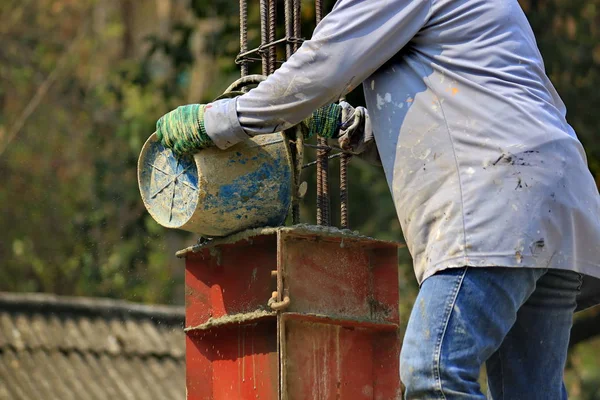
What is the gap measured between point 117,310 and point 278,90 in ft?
24.9

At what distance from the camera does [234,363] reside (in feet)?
14.2

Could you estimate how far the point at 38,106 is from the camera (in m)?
16.5

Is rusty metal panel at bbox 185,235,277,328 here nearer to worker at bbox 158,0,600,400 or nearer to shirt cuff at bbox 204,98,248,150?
shirt cuff at bbox 204,98,248,150

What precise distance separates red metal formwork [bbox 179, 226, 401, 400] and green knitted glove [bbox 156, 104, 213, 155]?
365 millimetres

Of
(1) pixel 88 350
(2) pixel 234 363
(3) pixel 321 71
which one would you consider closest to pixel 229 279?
(2) pixel 234 363

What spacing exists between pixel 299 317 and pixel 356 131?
702 millimetres

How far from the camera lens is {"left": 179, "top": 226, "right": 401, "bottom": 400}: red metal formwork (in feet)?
13.4

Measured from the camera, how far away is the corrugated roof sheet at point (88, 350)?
1019 cm

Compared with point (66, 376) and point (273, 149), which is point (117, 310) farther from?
point (273, 149)

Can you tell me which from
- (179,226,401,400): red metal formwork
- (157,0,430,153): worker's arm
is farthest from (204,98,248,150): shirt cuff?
(179,226,401,400): red metal formwork

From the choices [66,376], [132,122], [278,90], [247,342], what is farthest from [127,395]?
[278,90]

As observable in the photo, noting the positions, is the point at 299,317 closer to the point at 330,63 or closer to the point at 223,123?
the point at 223,123

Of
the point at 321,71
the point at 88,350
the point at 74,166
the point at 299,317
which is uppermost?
the point at 321,71

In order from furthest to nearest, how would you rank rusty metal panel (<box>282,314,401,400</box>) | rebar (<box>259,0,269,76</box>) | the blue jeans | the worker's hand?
rebar (<box>259,0,269,76</box>) → the worker's hand → rusty metal panel (<box>282,314,401,400</box>) → the blue jeans
